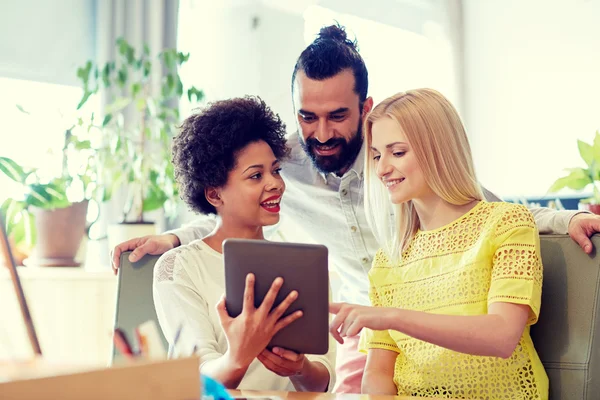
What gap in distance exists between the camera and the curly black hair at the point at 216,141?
1.66 m

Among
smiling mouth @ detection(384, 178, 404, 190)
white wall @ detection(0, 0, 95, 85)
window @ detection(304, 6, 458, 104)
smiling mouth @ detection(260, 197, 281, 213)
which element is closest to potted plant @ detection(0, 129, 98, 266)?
white wall @ detection(0, 0, 95, 85)

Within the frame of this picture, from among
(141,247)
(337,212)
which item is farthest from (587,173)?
(141,247)

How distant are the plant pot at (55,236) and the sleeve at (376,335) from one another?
1.51 m

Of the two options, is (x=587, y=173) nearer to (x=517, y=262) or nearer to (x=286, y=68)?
(x=517, y=262)

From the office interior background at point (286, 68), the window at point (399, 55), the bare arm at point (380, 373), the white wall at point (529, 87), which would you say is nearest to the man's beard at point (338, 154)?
the office interior background at point (286, 68)

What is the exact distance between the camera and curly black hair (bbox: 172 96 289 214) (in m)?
1.66

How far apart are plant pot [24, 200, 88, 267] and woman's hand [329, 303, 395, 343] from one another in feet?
5.75

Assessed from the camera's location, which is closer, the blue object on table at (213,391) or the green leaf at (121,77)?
the blue object on table at (213,391)

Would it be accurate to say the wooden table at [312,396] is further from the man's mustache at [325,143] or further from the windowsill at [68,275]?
the windowsill at [68,275]

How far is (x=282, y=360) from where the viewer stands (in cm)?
128

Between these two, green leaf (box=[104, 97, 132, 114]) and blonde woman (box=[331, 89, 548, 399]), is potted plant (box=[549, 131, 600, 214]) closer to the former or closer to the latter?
blonde woman (box=[331, 89, 548, 399])

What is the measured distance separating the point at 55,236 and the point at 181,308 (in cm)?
137

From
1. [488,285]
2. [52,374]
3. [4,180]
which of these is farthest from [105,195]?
[52,374]

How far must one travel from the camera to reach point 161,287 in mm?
1547
